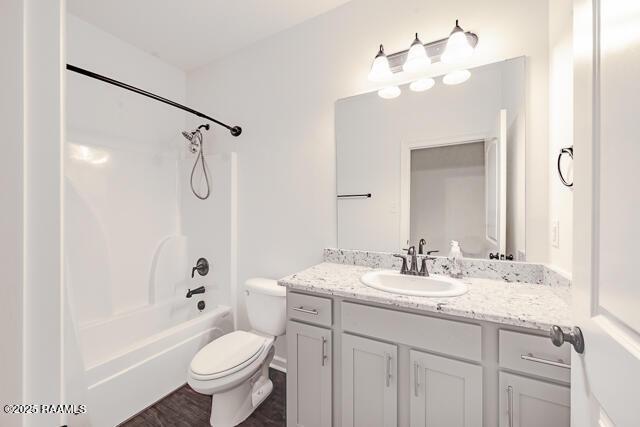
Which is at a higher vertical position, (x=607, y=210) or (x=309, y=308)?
(x=607, y=210)

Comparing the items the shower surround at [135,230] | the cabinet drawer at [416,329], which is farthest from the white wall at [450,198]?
the shower surround at [135,230]

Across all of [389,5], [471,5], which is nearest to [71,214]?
[389,5]

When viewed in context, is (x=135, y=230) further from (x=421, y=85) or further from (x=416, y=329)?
(x=421, y=85)

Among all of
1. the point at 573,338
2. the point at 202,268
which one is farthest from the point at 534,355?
the point at 202,268

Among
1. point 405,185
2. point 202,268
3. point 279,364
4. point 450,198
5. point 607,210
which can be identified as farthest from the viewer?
point 202,268

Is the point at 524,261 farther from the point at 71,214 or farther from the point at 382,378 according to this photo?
the point at 71,214

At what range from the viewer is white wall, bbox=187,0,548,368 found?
1.35 metres

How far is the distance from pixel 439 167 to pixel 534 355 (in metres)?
0.99

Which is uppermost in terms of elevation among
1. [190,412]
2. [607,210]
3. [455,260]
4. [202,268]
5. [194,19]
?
[194,19]

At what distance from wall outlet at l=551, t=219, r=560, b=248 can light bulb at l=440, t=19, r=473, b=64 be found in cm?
95

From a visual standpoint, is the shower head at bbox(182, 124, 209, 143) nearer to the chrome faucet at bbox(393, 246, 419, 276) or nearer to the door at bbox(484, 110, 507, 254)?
the chrome faucet at bbox(393, 246, 419, 276)

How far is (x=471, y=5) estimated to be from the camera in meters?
1.45

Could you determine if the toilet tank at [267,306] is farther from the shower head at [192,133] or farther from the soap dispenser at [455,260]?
the shower head at [192,133]

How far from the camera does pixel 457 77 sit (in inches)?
57.2
